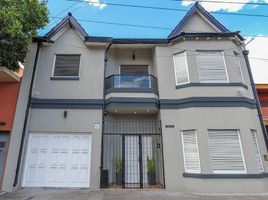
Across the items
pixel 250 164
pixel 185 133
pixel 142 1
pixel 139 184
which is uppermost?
pixel 142 1

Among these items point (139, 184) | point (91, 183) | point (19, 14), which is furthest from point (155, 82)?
point (19, 14)

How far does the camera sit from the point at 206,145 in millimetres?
8367

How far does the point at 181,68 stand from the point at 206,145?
4.04m

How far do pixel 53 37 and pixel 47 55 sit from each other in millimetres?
1035

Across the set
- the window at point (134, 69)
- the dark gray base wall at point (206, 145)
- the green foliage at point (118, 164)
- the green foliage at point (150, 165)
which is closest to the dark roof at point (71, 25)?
the window at point (134, 69)

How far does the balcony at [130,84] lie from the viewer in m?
9.77

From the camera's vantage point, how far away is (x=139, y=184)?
9055 mm

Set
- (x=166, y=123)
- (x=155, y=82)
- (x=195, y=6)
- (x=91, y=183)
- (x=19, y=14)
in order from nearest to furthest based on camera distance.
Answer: (x=19, y=14) < (x=91, y=183) < (x=166, y=123) < (x=155, y=82) < (x=195, y=6)

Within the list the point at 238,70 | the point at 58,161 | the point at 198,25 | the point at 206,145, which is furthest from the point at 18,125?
the point at 238,70

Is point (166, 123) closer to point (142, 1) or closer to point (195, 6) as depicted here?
point (142, 1)

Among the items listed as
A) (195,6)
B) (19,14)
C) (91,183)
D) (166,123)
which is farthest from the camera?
(195,6)

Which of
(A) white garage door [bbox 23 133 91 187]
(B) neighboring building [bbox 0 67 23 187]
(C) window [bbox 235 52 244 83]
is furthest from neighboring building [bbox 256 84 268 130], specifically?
(B) neighboring building [bbox 0 67 23 187]

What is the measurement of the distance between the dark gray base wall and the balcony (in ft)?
4.68

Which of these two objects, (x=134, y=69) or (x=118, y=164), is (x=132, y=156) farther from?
(x=134, y=69)
